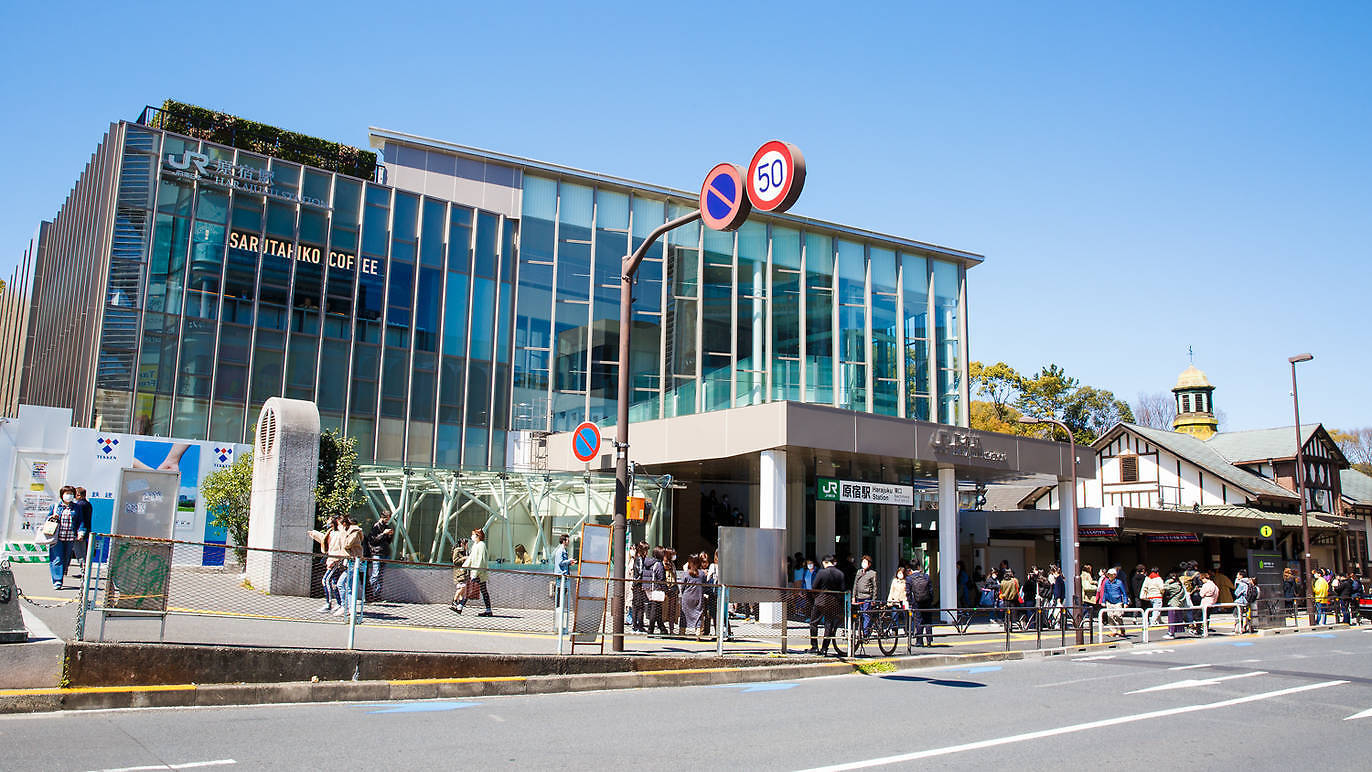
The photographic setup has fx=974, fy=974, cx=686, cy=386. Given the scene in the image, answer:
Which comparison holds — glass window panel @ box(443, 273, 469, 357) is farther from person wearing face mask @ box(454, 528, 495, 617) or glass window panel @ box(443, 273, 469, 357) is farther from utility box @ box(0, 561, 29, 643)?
utility box @ box(0, 561, 29, 643)

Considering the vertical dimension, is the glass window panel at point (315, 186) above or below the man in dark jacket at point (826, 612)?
above

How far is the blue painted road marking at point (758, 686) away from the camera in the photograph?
520 inches

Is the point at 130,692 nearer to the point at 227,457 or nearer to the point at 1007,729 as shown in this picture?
the point at 1007,729

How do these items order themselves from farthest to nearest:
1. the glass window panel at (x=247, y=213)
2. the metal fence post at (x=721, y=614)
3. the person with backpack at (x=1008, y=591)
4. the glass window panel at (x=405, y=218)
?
1. the glass window panel at (x=405, y=218)
2. the glass window panel at (x=247, y=213)
3. the person with backpack at (x=1008, y=591)
4. the metal fence post at (x=721, y=614)

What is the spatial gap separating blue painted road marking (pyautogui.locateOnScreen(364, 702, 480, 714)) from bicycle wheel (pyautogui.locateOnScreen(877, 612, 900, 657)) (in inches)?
332

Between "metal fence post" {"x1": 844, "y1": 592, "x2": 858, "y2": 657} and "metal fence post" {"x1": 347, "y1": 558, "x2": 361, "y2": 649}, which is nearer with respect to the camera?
"metal fence post" {"x1": 347, "y1": 558, "x2": 361, "y2": 649}

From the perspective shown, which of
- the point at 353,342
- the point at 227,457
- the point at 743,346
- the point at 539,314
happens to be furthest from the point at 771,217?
the point at 227,457

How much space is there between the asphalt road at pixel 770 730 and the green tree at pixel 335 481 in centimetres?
1228

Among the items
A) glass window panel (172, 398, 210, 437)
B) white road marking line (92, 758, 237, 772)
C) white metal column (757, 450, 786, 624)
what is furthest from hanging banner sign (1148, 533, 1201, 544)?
white road marking line (92, 758, 237, 772)

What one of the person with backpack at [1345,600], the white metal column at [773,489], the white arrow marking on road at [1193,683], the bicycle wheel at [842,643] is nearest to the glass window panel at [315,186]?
the white metal column at [773,489]

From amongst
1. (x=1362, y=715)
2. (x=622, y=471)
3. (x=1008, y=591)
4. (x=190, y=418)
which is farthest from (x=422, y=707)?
(x=190, y=418)

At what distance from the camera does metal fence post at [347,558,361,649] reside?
37.9 feet

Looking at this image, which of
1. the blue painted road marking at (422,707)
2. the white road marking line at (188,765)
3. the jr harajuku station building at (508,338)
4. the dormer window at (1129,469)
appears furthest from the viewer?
the dormer window at (1129,469)

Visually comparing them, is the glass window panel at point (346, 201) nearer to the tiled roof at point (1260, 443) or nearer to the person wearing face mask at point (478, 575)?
the person wearing face mask at point (478, 575)
